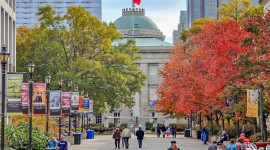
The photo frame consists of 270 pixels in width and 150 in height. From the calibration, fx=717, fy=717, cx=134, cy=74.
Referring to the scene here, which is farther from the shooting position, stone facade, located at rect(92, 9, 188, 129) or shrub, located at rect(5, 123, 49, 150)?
stone facade, located at rect(92, 9, 188, 129)

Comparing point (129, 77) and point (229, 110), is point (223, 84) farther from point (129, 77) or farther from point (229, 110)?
point (129, 77)

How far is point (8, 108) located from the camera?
114 ft

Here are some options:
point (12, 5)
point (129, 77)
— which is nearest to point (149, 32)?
point (129, 77)

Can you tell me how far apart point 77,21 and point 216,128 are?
81.3 ft

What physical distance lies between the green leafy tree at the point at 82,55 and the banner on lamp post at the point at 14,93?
4647cm

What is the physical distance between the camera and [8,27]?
66188mm

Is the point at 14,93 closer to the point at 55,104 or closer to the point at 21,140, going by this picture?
the point at 21,140

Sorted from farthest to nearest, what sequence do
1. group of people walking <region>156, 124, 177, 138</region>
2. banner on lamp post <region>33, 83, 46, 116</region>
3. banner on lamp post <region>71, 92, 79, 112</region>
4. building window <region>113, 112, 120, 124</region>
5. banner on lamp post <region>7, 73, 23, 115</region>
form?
building window <region>113, 112, 120, 124</region> < group of people walking <region>156, 124, 177, 138</region> < banner on lamp post <region>71, 92, 79, 112</region> < banner on lamp post <region>33, 83, 46, 116</region> < banner on lamp post <region>7, 73, 23, 115</region>

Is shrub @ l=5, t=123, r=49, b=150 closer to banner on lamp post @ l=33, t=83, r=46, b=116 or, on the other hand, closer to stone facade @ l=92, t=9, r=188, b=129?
banner on lamp post @ l=33, t=83, r=46, b=116

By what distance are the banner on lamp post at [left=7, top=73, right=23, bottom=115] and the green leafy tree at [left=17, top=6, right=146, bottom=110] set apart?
152 ft

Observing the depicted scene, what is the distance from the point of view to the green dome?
564 feet

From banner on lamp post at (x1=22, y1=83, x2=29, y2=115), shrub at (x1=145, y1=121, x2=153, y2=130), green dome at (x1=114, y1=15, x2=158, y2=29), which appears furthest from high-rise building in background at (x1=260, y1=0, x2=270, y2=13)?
green dome at (x1=114, y1=15, x2=158, y2=29)

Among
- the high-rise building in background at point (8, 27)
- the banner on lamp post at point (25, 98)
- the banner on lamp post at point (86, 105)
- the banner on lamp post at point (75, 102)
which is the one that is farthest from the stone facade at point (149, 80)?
the banner on lamp post at point (25, 98)

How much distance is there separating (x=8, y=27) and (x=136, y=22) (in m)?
106
